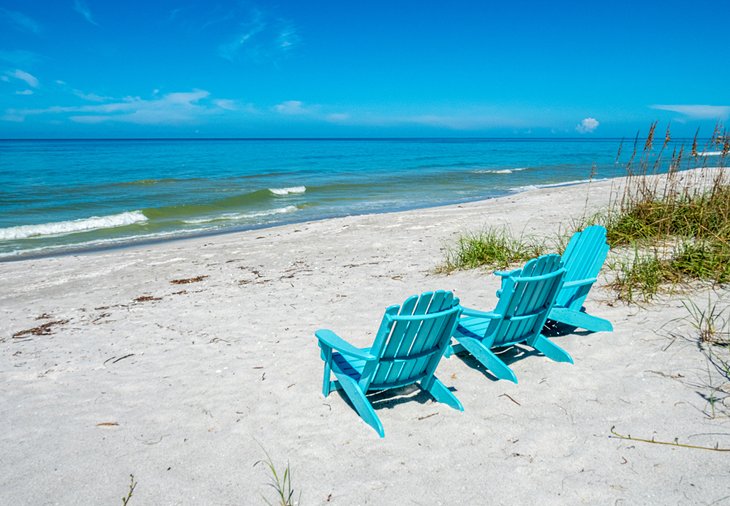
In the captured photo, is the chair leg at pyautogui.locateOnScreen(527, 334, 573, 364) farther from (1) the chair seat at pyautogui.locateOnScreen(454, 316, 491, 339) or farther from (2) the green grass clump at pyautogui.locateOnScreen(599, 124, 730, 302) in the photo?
(2) the green grass clump at pyautogui.locateOnScreen(599, 124, 730, 302)

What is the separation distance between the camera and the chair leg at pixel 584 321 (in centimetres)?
439

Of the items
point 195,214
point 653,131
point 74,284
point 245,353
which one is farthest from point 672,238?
point 195,214

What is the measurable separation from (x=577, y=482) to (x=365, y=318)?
2.96 m

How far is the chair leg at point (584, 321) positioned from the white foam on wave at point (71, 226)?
1460cm

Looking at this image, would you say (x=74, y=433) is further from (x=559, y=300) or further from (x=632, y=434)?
(x=559, y=300)

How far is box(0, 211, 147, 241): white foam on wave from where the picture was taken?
14289mm

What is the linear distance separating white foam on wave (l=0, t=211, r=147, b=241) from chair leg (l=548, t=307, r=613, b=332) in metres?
14.6

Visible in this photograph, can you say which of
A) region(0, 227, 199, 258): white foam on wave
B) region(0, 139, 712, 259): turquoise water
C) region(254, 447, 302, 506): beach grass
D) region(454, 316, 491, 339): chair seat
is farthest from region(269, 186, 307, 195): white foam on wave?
region(254, 447, 302, 506): beach grass

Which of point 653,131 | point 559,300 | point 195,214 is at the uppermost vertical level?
point 653,131

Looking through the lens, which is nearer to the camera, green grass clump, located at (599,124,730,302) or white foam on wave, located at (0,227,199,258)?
green grass clump, located at (599,124,730,302)

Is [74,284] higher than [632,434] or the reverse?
the reverse

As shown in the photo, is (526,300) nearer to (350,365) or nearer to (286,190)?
(350,365)

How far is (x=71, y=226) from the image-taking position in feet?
50.0

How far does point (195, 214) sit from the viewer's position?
18016 mm
